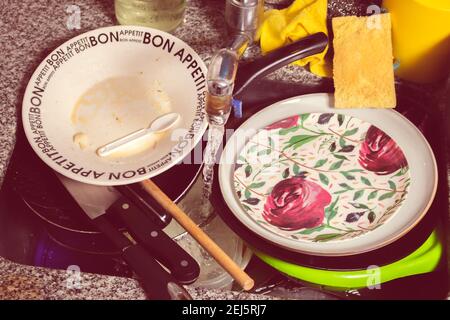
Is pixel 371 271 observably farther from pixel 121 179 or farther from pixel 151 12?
pixel 151 12

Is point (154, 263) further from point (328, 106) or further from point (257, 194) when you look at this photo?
point (328, 106)

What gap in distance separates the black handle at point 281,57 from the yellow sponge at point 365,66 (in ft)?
0.10

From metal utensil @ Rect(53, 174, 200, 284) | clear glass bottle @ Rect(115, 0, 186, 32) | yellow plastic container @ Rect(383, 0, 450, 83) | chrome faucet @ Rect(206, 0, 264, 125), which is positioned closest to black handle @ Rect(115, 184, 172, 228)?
metal utensil @ Rect(53, 174, 200, 284)

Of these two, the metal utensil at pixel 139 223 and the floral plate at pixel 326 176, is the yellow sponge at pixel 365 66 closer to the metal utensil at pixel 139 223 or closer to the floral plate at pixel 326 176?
the floral plate at pixel 326 176

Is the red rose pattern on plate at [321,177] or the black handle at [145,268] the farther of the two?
the red rose pattern on plate at [321,177]

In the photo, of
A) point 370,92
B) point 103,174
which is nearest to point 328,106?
point 370,92

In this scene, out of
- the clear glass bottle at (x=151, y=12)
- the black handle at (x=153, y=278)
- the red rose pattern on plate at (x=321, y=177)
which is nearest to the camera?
the black handle at (x=153, y=278)

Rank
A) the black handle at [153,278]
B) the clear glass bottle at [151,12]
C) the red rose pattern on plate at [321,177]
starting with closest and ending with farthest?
the black handle at [153,278] < the red rose pattern on plate at [321,177] < the clear glass bottle at [151,12]

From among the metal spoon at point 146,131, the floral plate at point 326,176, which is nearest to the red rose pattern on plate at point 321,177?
the floral plate at point 326,176

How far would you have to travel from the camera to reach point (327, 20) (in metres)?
0.88

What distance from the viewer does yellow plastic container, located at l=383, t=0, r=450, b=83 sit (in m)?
0.77

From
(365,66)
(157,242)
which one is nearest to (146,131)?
(157,242)

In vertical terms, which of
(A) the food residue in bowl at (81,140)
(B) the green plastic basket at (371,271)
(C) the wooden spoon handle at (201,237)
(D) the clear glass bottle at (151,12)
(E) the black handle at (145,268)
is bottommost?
(B) the green plastic basket at (371,271)

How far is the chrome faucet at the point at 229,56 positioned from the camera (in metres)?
0.68
